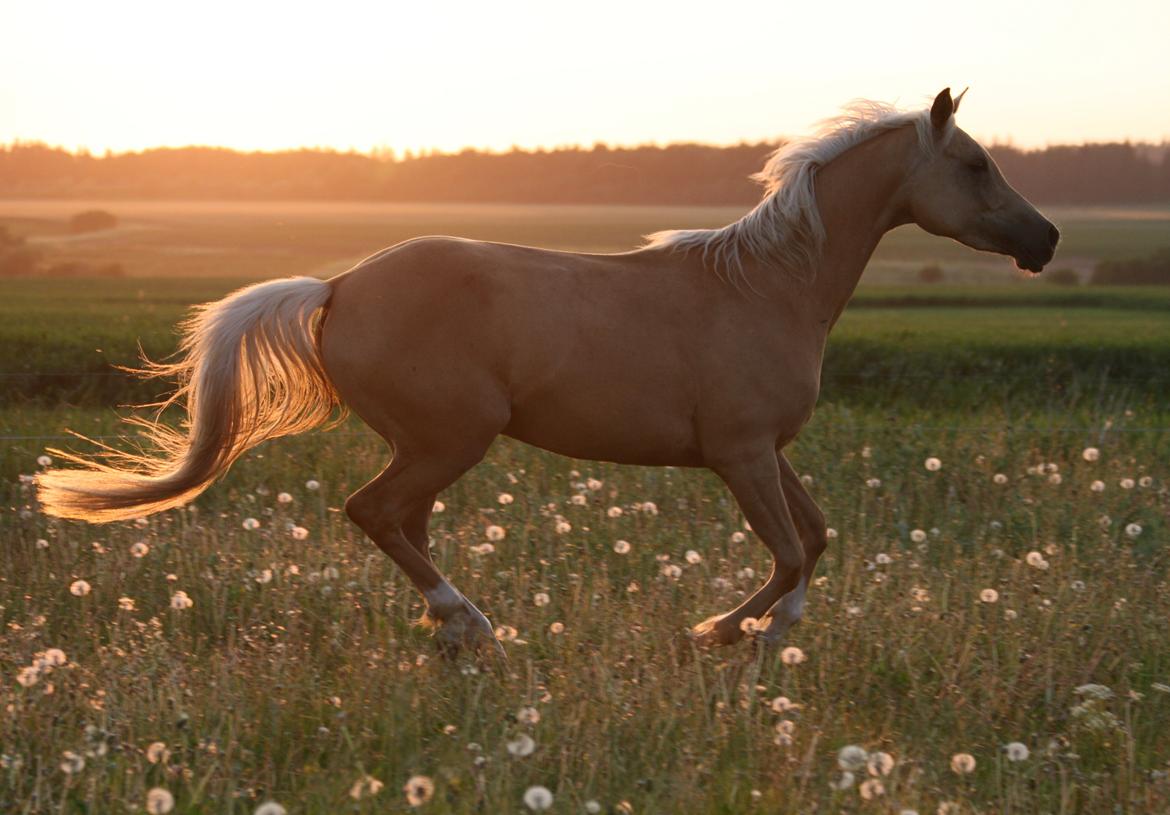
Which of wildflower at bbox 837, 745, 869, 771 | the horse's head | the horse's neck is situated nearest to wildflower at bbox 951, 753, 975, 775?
wildflower at bbox 837, 745, 869, 771

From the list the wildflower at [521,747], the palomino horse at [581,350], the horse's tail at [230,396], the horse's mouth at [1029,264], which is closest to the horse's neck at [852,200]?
the palomino horse at [581,350]

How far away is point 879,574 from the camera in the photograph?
5.58 meters

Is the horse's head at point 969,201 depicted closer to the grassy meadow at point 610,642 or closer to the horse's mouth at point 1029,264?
the horse's mouth at point 1029,264

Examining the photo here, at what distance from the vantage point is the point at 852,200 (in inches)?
204

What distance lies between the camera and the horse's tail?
4.79 metres

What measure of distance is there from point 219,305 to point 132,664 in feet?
4.73

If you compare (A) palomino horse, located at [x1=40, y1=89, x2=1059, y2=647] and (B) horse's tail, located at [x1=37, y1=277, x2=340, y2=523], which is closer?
(A) palomino horse, located at [x1=40, y1=89, x2=1059, y2=647]

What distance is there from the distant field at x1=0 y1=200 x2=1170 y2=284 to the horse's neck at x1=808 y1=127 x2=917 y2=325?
491 inches

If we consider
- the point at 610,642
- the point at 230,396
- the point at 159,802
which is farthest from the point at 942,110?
the point at 159,802

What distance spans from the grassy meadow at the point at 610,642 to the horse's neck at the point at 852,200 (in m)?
1.26

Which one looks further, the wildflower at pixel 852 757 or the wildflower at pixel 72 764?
the wildflower at pixel 852 757

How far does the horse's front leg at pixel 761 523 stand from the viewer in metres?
4.85

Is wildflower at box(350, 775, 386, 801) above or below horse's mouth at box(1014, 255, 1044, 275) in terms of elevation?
below

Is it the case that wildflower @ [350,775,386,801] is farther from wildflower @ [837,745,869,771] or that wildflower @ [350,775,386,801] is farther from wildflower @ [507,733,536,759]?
wildflower @ [837,745,869,771]
